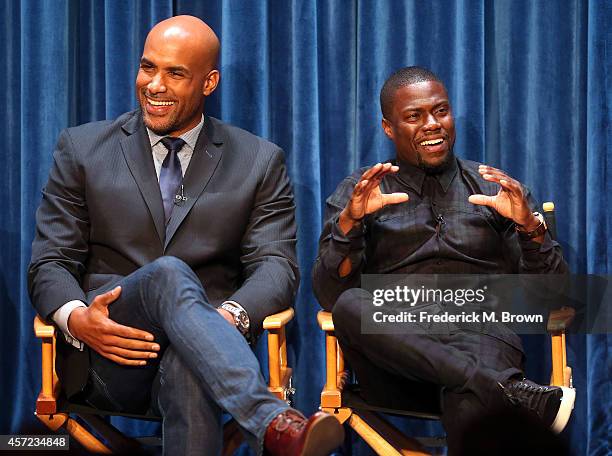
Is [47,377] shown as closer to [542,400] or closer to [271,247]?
[271,247]

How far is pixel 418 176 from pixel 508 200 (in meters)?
0.39

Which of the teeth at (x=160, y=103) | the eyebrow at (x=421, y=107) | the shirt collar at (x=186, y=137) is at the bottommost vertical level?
the shirt collar at (x=186, y=137)

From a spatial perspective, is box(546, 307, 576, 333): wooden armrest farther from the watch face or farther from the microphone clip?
the microphone clip

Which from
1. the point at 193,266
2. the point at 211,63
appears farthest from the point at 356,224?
the point at 211,63

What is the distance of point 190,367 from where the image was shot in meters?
2.46

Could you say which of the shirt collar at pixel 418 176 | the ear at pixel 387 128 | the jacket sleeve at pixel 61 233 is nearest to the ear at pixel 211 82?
the jacket sleeve at pixel 61 233

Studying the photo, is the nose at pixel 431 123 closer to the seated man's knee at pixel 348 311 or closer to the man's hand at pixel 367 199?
the man's hand at pixel 367 199

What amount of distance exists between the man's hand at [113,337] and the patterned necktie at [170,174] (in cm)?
48

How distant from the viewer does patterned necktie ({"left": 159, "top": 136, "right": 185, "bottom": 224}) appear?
3.04 m

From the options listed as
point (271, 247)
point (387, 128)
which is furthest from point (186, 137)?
point (387, 128)

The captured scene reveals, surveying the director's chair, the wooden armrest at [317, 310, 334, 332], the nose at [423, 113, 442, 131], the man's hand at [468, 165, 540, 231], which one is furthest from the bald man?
the man's hand at [468, 165, 540, 231]

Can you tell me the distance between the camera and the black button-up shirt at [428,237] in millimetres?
3027

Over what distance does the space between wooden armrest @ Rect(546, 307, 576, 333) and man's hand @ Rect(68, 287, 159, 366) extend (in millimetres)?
1129

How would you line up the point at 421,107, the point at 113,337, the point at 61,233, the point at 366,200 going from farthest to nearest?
the point at 421,107, the point at 61,233, the point at 366,200, the point at 113,337
